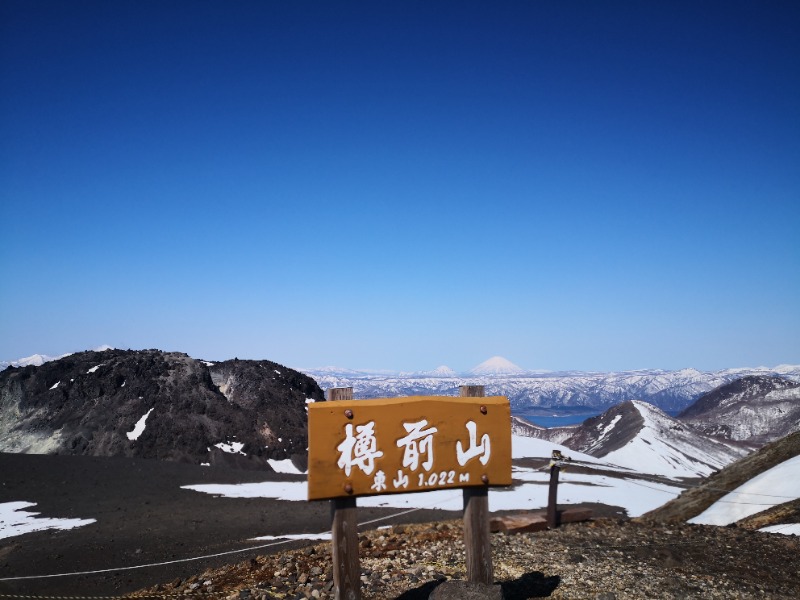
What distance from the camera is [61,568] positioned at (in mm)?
17812

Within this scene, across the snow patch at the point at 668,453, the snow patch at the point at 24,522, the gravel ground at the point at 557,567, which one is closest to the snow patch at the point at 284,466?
the snow patch at the point at 24,522

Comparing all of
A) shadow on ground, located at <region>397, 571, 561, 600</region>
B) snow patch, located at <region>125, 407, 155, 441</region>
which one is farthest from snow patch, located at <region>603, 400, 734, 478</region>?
shadow on ground, located at <region>397, 571, 561, 600</region>

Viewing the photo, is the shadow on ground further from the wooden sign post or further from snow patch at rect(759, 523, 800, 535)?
snow patch at rect(759, 523, 800, 535)

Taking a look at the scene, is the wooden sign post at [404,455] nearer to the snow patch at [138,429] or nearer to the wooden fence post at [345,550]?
the wooden fence post at [345,550]

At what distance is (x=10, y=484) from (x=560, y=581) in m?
Answer: 34.5

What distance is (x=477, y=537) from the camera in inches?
307

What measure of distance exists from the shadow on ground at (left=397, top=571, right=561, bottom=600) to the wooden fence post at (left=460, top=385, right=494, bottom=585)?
2.50ft

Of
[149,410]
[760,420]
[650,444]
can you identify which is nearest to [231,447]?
[149,410]

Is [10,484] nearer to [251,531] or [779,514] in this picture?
[251,531]

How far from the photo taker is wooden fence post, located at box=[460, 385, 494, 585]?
7766mm

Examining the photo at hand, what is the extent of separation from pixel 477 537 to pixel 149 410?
49.3m

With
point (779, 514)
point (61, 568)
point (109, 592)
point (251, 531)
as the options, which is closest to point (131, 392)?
point (251, 531)

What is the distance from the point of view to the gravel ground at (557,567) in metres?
8.91

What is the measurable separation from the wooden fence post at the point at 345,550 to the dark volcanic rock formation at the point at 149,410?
138ft
